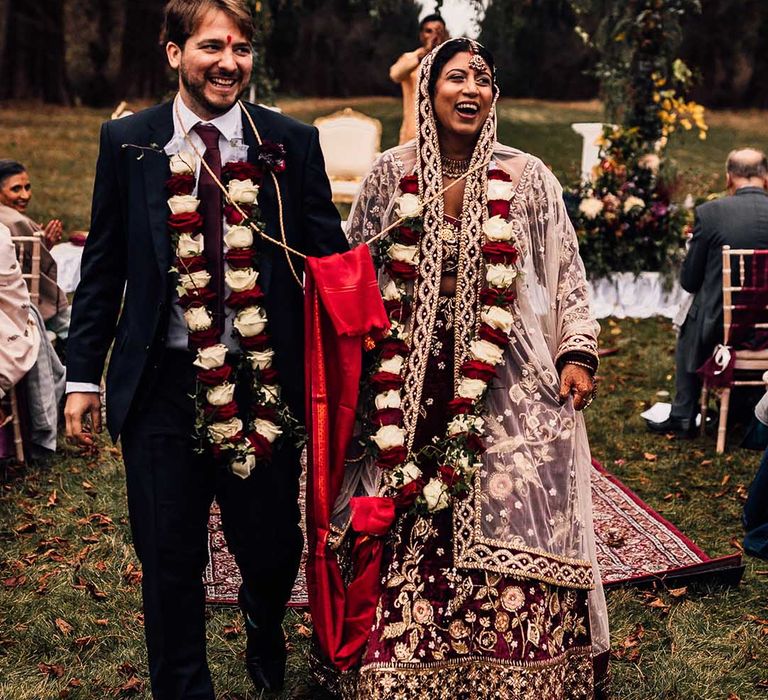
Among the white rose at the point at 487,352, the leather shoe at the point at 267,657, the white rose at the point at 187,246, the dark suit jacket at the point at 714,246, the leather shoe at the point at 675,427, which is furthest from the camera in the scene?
the leather shoe at the point at 675,427

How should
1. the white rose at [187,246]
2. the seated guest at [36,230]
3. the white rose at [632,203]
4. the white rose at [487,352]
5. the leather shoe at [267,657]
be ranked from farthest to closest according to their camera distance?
1. the white rose at [632,203]
2. the seated guest at [36,230]
3. the leather shoe at [267,657]
4. the white rose at [487,352]
5. the white rose at [187,246]

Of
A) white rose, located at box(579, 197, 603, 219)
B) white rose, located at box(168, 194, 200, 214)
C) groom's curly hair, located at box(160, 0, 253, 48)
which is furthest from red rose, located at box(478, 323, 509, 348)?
white rose, located at box(579, 197, 603, 219)

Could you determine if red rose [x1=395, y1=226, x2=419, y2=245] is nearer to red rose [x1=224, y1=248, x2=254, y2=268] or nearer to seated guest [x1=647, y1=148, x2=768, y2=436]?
red rose [x1=224, y1=248, x2=254, y2=268]

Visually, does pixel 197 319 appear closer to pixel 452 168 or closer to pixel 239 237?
pixel 239 237

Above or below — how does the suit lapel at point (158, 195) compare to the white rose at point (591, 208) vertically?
above

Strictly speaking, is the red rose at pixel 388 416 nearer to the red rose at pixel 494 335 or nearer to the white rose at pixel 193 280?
the red rose at pixel 494 335

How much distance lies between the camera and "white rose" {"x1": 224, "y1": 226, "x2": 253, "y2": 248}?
348 cm

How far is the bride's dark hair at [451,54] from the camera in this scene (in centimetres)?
385

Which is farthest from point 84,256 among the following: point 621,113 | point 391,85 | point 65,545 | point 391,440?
point 391,85

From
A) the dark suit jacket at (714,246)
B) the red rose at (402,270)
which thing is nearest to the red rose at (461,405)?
the red rose at (402,270)

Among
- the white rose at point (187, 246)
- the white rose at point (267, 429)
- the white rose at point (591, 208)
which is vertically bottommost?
the white rose at point (591, 208)

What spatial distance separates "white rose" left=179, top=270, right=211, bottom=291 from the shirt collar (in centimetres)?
49

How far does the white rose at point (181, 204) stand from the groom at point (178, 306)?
35 mm

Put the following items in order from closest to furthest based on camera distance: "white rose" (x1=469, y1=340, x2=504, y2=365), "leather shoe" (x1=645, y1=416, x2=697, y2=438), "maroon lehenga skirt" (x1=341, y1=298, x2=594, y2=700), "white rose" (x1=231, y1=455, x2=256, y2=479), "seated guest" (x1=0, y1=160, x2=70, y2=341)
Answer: "white rose" (x1=231, y1=455, x2=256, y2=479) → "maroon lehenga skirt" (x1=341, y1=298, x2=594, y2=700) → "white rose" (x1=469, y1=340, x2=504, y2=365) → "seated guest" (x1=0, y1=160, x2=70, y2=341) → "leather shoe" (x1=645, y1=416, x2=697, y2=438)
